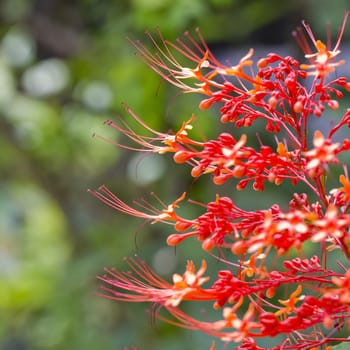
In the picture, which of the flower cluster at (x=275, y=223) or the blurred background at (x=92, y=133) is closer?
the flower cluster at (x=275, y=223)

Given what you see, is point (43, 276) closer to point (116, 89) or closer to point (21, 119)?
point (21, 119)

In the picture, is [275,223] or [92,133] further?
[92,133]

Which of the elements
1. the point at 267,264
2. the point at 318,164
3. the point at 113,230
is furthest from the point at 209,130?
the point at 318,164

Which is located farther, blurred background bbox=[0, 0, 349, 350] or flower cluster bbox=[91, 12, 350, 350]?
blurred background bbox=[0, 0, 349, 350]

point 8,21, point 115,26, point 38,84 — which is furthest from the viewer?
point 38,84

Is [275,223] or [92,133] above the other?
[275,223]

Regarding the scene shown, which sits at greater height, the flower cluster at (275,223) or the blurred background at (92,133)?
the flower cluster at (275,223)

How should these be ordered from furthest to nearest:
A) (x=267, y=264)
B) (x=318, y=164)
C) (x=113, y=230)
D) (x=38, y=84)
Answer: (x=38, y=84)
(x=113, y=230)
(x=267, y=264)
(x=318, y=164)

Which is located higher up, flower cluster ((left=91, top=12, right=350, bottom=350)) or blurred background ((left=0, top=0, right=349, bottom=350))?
flower cluster ((left=91, top=12, right=350, bottom=350))
